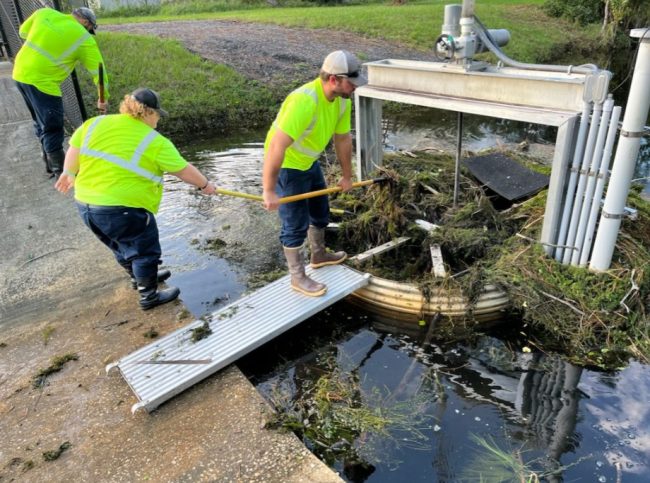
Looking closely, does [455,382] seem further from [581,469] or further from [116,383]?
[116,383]

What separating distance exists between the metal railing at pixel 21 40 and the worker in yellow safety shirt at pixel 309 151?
4.22 metres

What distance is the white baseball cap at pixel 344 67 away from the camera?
3.21 m

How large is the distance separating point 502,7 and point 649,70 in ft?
77.2

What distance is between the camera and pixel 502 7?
23.2 meters

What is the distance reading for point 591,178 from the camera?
3.41m

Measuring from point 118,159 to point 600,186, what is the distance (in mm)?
3324

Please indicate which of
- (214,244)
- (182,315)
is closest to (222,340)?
(182,315)

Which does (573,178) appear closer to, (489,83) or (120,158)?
(489,83)

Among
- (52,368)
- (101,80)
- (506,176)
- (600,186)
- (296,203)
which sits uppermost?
(101,80)

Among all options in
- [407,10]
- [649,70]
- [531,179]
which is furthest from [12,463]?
[407,10]

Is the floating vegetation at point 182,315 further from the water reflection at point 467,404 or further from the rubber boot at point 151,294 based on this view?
the water reflection at point 467,404

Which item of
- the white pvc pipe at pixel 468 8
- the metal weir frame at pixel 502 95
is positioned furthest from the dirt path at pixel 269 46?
the white pvc pipe at pixel 468 8

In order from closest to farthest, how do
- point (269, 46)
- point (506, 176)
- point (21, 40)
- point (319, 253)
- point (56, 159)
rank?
point (319, 253) → point (506, 176) → point (56, 159) → point (21, 40) → point (269, 46)

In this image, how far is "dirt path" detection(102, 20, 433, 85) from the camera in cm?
1205
